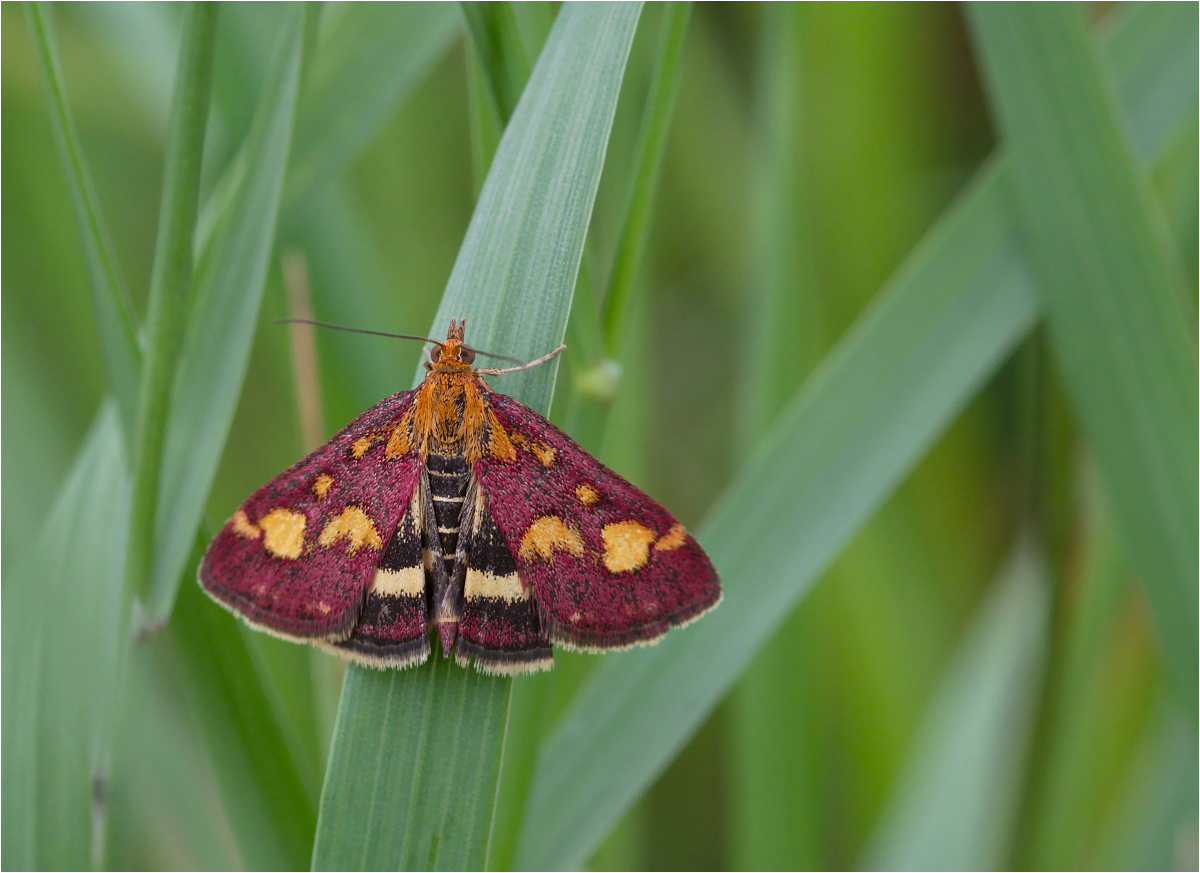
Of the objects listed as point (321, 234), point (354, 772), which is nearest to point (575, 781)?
point (354, 772)

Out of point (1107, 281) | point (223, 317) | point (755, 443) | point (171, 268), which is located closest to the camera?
point (171, 268)

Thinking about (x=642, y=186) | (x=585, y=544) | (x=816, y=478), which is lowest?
(x=585, y=544)

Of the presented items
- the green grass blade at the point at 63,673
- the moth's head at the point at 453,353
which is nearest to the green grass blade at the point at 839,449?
the moth's head at the point at 453,353

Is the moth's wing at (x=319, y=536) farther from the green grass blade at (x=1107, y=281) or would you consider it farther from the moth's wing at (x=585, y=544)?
the green grass blade at (x=1107, y=281)

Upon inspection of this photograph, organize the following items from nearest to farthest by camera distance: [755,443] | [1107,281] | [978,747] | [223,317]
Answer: [223,317] → [1107,281] → [978,747] → [755,443]

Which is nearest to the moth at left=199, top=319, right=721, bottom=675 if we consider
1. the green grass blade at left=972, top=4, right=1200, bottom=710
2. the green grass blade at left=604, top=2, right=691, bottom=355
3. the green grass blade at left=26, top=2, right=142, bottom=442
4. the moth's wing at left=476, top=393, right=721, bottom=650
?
the moth's wing at left=476, top=393, right=721, bottom=650

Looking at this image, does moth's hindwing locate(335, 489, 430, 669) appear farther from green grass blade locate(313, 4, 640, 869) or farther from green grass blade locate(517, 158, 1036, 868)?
green grass blade locate(517, 158, 1036, 868)

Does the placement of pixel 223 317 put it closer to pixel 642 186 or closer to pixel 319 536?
pixel 319 536

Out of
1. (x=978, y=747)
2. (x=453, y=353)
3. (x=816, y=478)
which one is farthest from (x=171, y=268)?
(x=978, y=747)
